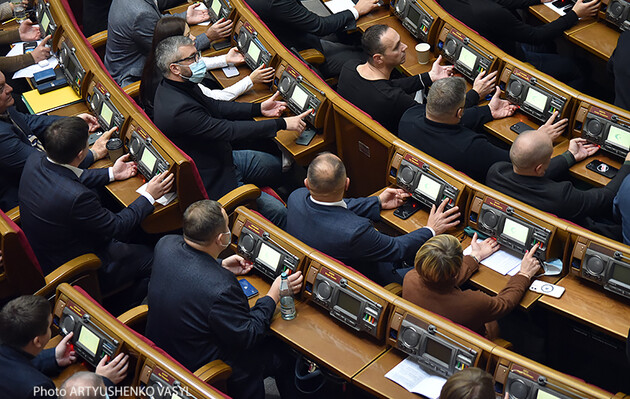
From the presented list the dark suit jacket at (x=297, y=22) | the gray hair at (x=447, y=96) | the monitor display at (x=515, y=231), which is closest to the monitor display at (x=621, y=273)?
the monitor display at (x=515, y=231)

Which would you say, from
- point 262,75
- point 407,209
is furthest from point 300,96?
point 407,209

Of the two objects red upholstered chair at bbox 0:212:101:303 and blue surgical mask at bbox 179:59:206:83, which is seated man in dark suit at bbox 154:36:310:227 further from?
red upholstered chair at bbox 0:212:101:303

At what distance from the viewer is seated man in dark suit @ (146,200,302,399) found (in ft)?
13.2

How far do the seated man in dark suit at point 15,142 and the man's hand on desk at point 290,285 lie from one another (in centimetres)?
157

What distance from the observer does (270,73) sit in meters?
5.92

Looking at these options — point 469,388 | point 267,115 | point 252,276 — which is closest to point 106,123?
point 267,115

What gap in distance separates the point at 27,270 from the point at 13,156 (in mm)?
930

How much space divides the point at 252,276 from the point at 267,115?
4.81ft

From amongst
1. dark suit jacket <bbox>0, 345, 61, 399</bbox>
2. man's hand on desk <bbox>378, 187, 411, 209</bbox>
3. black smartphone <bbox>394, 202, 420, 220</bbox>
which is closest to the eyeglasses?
man's hand on desk <bbox>378, 187, 411, 209</bbox>

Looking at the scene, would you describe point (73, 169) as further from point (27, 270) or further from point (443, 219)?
point (443, 219)

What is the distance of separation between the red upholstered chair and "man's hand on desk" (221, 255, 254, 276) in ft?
2.48

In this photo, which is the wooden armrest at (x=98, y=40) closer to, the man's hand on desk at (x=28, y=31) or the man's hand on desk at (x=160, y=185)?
the man's hand on desk at (x=28, y=31)

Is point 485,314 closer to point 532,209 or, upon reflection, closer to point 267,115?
point 532,209

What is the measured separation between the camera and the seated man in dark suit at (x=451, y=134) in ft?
16.4
